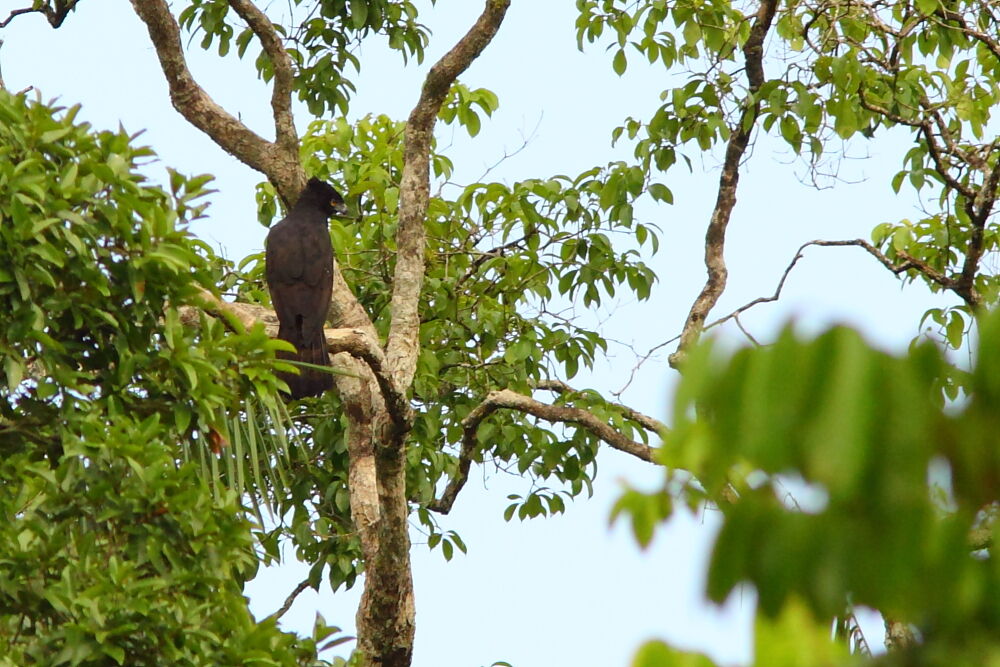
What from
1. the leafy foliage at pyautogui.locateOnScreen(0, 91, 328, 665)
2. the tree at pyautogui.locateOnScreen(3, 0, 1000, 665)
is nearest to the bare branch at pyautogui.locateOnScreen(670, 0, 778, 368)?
the tree at pyautogui.locateOnScreen(3, 0, 1000, 665)

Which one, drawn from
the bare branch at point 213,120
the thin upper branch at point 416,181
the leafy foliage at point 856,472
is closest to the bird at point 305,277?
the bare branch at point 213,120

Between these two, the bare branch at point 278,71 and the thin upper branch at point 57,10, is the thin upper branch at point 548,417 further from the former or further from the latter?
the thin upper branch at point 57,10

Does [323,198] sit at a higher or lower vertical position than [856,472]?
higher

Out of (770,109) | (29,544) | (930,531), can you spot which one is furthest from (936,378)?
(770,109)

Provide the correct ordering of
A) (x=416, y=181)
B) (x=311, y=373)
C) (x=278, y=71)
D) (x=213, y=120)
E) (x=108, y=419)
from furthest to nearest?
1. (x=213, y=120)
2. (x=278, y=71)
3. (x=416, y=181)
4. (x=311, y=373)
5. (x=108, y=419)

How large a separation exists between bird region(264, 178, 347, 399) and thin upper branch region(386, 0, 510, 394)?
1.17ft

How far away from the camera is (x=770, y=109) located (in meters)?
5.93

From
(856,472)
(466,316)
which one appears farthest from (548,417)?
(856,472)

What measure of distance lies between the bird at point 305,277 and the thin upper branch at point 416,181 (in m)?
0.36

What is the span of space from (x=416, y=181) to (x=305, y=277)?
0.79 m

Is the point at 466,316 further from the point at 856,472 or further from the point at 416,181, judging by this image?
the point at 856,472

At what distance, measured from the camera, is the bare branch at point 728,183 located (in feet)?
20.0

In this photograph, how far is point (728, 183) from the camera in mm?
6277

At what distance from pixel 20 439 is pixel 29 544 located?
1.42 feet
